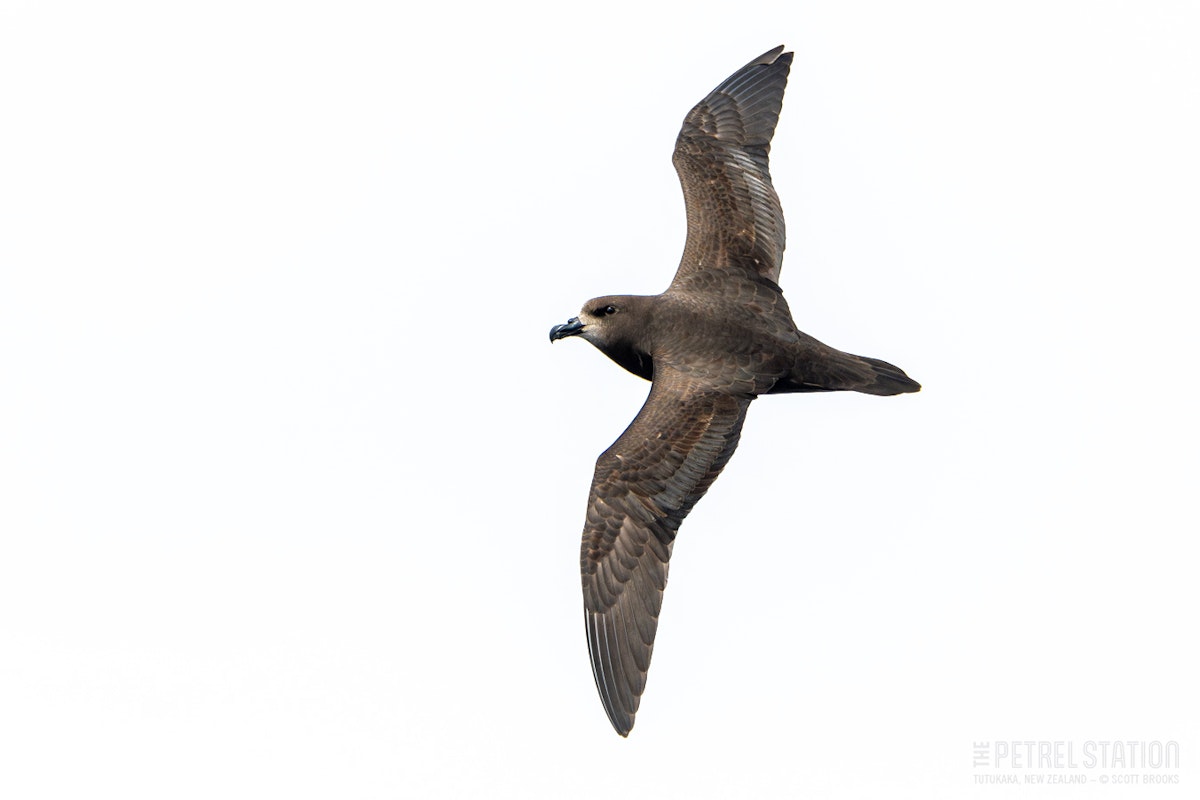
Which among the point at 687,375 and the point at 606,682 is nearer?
the point at 606,682

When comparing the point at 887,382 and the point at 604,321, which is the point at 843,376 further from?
the point at 604,321

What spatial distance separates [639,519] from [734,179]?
3690 millimetres

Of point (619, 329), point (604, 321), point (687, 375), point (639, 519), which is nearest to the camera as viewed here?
point (639, 519)

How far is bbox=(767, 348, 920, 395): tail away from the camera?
1392cm

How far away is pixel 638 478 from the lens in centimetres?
1344

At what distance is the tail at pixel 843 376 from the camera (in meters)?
13.9

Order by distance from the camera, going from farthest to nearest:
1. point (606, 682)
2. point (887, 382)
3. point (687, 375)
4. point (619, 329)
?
point (619, 329) → point (887, 382) → point (687, 375) → point (606, 682)

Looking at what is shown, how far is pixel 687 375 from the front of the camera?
1386 centimetres

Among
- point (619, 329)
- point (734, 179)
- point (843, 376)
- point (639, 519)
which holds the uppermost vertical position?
point (734, 179)

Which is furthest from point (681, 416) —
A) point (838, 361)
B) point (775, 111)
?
point (775, 111)

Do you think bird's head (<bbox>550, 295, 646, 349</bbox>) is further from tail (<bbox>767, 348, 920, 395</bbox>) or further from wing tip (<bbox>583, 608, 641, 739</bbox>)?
wing tip (<bbox>583, 608, 641, 739</bbox>)


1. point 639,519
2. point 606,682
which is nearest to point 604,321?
point 639,519

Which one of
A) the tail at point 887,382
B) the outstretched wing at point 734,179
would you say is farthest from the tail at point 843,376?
the outstretched wing at point 734,179

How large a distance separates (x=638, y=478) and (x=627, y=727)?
6.58 feet
